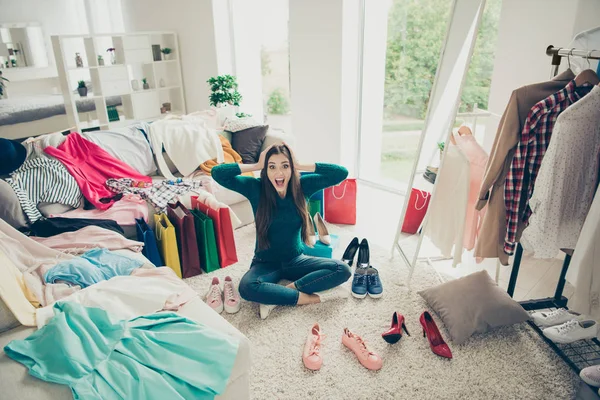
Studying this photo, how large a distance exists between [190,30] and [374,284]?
4.10 m

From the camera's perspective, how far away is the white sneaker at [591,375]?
1.74 meters

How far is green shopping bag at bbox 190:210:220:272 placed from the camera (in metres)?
2.69

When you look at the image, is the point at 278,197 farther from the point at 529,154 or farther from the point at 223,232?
the point at 529,154

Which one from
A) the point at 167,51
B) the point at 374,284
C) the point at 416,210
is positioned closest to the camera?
the point at 374,284

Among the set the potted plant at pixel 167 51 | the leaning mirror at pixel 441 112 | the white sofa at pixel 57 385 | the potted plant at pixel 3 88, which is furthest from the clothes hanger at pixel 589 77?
the potted plant at pixel 3 88

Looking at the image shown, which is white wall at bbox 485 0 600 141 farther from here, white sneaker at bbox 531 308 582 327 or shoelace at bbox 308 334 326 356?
shoelace at bbox 308 334 326 356

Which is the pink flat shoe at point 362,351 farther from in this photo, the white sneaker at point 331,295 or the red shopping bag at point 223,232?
the red shopping bag at point 223,232

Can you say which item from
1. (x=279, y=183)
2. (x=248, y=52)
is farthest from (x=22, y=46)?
(x=279, y=183)

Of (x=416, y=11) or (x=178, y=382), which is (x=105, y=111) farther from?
(x=178, y=382)

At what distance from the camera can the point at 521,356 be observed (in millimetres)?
2021

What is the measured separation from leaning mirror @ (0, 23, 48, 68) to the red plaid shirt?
22.5 feet

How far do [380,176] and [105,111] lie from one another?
324 centimetres

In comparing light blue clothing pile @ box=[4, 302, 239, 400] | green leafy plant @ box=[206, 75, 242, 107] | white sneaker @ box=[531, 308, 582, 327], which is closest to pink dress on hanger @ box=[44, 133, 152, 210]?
light blue clothing pile @ box=[4, 302, 239, 400]

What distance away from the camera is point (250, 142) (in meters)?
3.54
